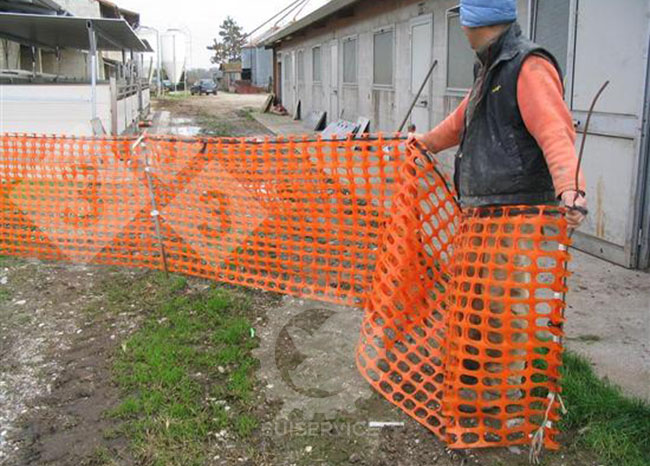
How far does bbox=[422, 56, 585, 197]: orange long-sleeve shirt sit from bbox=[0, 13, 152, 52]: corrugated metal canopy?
436 inches

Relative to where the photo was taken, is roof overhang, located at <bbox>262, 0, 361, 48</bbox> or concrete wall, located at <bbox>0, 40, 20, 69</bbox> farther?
concrete wall, located at <bbox>0, 40, 20, 69</bbox>

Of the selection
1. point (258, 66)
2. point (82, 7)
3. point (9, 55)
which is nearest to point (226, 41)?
point (258, 66)

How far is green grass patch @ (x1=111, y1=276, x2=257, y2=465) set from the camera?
3.09 m

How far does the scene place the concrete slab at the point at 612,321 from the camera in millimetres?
3582

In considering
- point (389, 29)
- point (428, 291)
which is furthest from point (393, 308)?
point (389, 29)

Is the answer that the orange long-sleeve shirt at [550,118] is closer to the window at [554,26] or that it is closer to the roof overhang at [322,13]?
the window at [554,26]

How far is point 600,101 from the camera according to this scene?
18.2 ft

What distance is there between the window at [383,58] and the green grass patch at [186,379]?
→ 9.05m

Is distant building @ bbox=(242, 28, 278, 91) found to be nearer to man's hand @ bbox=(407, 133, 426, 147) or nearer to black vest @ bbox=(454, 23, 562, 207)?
man's hand @ bbox=(407, 133, 426, 147)

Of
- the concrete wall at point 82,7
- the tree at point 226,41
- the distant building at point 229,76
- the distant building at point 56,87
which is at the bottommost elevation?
the distant building at point 56,87

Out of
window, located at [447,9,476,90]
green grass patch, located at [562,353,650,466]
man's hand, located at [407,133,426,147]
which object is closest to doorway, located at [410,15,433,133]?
window, located at [447,9,476,90]

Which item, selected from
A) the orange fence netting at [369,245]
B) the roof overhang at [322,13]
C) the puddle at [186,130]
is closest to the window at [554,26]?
the orange fence netting at [369,245]

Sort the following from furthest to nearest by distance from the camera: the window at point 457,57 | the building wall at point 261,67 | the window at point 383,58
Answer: the building wall at point 261,67 → the window at point 383,58 → the window at point 457,57

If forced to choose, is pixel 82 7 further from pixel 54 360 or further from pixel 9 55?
pixel 54 360
